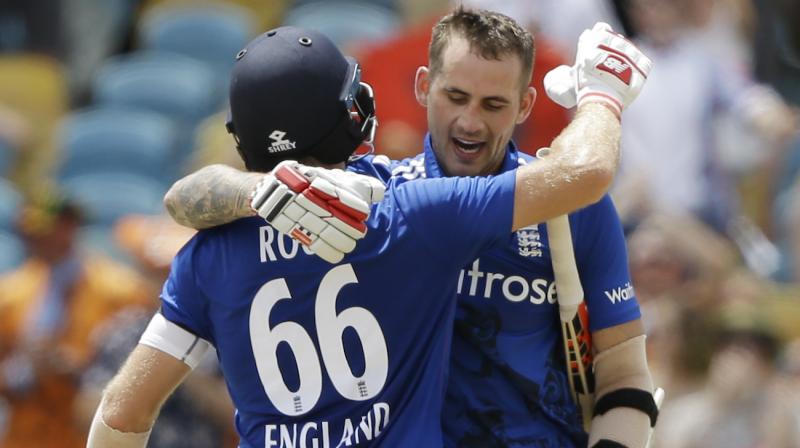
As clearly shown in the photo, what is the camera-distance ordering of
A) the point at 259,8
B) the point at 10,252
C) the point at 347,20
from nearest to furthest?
the point at 10,252
the point at 347,20
the point at 259,8

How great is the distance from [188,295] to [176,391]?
3430mm

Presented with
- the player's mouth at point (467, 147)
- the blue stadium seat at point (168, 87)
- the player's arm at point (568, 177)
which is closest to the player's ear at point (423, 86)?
the player's mouth at point (467, 147)

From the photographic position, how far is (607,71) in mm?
3932

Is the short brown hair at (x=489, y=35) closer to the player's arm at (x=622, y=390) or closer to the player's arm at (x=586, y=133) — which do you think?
the player's arm at (x=586, y=133)

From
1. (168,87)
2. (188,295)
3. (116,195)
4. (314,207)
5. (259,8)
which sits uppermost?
(259,8)

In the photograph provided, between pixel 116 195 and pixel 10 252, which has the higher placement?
pixel 116 195

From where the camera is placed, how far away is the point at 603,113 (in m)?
3.87

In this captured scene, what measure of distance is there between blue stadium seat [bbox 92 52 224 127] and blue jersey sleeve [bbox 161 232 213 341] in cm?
715

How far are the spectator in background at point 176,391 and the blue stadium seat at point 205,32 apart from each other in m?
3.22

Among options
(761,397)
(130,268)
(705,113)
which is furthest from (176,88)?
(761,397)

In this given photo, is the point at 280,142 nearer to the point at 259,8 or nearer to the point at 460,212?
the point at 460,212

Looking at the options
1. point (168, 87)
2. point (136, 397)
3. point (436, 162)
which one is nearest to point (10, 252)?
point (168, 87)

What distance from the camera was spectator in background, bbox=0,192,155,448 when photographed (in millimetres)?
8188

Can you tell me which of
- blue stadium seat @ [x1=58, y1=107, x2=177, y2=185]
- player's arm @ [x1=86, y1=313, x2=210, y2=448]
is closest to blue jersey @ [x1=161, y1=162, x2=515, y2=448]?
player's arm @ [x1=86, y1=313, x2=210, y2=448]
